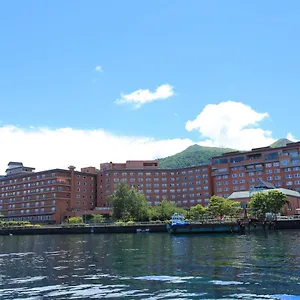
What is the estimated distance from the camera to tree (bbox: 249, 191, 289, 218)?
11025cm

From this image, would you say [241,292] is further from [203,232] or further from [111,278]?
[203,232]

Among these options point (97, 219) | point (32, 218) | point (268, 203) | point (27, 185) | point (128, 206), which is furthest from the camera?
point (27, 185)

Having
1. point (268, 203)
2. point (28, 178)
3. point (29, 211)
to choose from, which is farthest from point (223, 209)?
point (28, 178)

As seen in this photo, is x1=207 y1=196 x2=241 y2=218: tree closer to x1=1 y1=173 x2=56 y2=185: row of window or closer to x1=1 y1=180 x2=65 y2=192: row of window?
x1=1 y1=180 x2=65 y2=192: row of window

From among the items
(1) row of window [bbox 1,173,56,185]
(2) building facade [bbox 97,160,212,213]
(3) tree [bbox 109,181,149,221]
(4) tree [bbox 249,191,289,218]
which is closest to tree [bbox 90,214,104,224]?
(3) tree [bbox 109,181,149,221]

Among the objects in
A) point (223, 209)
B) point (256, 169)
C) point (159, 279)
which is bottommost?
point (159, 279)

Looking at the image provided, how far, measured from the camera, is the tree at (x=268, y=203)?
11025 cm

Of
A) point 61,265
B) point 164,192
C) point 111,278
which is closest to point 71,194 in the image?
point 164,192

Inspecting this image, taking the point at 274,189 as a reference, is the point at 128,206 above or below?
below

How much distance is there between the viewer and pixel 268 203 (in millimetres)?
110750

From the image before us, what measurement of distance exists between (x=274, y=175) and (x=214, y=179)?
26.6 m

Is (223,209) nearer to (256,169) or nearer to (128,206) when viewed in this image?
(128,206)

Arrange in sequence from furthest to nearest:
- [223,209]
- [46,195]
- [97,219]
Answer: [46,195] < [97,219] < [223,209]

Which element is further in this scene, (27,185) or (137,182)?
(137,182)
